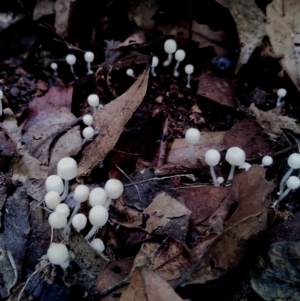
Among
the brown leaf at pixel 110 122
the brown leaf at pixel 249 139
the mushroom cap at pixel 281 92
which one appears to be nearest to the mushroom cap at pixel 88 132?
the brown leaf at pixel 110 122

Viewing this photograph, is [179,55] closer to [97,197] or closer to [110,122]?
[110,122]

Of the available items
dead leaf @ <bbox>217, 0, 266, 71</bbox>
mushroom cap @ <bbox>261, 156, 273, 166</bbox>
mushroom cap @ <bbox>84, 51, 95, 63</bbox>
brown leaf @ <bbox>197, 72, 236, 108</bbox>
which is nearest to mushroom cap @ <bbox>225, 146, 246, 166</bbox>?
mushroom cap @ <bbox>261, 156, 273, 166</bbox>

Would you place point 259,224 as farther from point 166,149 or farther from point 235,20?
point 235,20

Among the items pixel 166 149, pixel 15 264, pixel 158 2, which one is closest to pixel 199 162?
pixel 166 149

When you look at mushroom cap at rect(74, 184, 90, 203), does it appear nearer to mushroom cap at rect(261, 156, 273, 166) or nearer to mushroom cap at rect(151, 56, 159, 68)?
mushroom cap at rect(261, 156, 273, 166)

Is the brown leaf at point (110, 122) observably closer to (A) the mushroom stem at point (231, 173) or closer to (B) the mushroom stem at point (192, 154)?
(B) the mushroom stem at point (192, 154)

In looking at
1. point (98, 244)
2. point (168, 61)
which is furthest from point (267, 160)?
point (168, 61)
